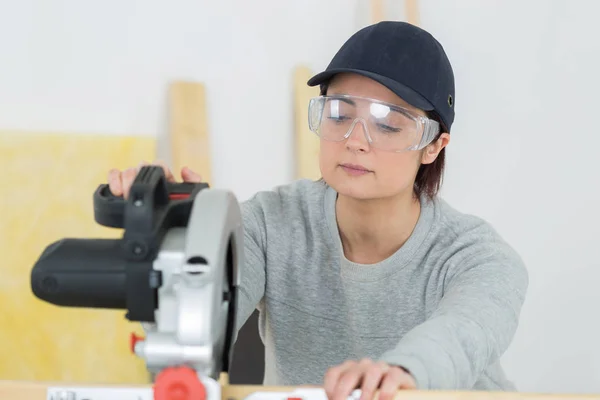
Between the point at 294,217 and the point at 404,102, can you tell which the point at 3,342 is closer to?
the point at 294,217

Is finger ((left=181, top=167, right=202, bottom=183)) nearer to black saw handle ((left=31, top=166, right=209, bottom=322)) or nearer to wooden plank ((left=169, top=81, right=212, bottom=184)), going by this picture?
black saw handle ((left=31, top=166, right=209, bottom=322))

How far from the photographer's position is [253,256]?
161 centimetres

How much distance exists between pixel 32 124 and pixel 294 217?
984 millimetres

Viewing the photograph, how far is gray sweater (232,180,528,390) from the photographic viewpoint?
1.55 meters

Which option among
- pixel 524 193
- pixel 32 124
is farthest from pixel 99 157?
pixel 524 193

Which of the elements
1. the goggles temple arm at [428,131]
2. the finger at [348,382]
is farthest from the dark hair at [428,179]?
the finger at [348,382]

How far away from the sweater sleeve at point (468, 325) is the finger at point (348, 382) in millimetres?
70

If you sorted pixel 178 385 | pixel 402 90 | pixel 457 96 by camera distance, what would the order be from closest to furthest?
pixel 178 385, pixel 402 90, pixel 457 96

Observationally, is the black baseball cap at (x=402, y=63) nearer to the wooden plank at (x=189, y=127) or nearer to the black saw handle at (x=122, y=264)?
the black saw handle at (x=122, y=264)

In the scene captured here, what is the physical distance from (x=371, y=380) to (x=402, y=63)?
29.4 inches

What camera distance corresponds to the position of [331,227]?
5.43 feet

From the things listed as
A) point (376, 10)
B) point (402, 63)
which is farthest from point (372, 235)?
point (376, 10)

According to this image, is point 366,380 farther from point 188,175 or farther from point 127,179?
point 188,175

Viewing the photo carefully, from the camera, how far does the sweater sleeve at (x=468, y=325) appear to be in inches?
37.6
